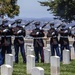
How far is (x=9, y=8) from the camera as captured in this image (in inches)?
1442

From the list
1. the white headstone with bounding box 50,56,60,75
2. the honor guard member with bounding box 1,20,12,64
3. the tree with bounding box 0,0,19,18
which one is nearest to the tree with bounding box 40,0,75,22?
the tree with bounding box 0,0,19,18

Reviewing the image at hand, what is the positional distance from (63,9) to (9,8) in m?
9.59

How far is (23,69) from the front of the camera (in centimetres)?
1567

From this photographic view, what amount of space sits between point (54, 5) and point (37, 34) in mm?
11761

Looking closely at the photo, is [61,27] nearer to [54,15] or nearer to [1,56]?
[1,56]

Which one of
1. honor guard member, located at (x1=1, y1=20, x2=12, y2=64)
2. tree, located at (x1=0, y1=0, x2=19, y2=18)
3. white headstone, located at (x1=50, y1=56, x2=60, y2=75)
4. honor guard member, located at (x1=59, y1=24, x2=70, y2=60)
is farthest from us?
tree, located at (x1=0, y1=0, x2=19, y2=18)

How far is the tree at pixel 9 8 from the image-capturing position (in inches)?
1382

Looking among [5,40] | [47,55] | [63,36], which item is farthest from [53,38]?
[5,40]

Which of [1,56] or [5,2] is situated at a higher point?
[5,2]

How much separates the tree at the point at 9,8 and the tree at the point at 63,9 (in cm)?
580

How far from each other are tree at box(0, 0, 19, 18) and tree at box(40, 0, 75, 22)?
5.80 meters

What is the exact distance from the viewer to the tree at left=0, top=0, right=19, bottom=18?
35.1 metres

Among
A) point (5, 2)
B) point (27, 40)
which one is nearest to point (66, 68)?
point (27, 40)

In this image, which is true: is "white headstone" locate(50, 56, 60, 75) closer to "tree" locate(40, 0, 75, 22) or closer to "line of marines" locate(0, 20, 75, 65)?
"line of marines" locate(0, 20, 75, 65)
